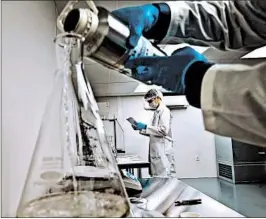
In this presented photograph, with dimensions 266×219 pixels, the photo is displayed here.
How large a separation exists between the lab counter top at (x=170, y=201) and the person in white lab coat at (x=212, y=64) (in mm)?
250

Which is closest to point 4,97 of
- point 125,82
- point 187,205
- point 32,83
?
point 32,83

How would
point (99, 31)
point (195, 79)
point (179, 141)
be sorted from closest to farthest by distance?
point (99, 31) → point (195, 79) → point (179, 141)

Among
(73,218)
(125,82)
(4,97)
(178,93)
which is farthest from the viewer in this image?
(125,82)

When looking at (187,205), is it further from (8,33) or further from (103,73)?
(8,33)

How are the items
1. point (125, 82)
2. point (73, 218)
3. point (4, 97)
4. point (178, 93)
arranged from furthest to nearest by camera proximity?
1. point (125, 82)
2. point (178, 93)
3. point (4, 97)
4. point (73, 218)

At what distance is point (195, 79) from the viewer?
2.07ft

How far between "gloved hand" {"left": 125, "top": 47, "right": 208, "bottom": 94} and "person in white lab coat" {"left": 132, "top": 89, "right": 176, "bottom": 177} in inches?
6.4

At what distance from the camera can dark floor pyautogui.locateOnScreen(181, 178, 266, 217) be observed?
0.95 m

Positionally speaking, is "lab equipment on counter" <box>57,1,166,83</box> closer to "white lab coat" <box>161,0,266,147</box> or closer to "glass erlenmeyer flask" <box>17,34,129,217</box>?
"glass erlenmeyer flask" <box>17,34,129,217</box>

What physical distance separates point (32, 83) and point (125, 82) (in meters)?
0.25

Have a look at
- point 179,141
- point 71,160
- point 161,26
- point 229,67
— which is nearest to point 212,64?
point 229,67

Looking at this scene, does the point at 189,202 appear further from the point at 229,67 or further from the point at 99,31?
the point at 99,31

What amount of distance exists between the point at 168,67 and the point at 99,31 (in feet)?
0.72

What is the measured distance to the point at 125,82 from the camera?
85 centimetres
